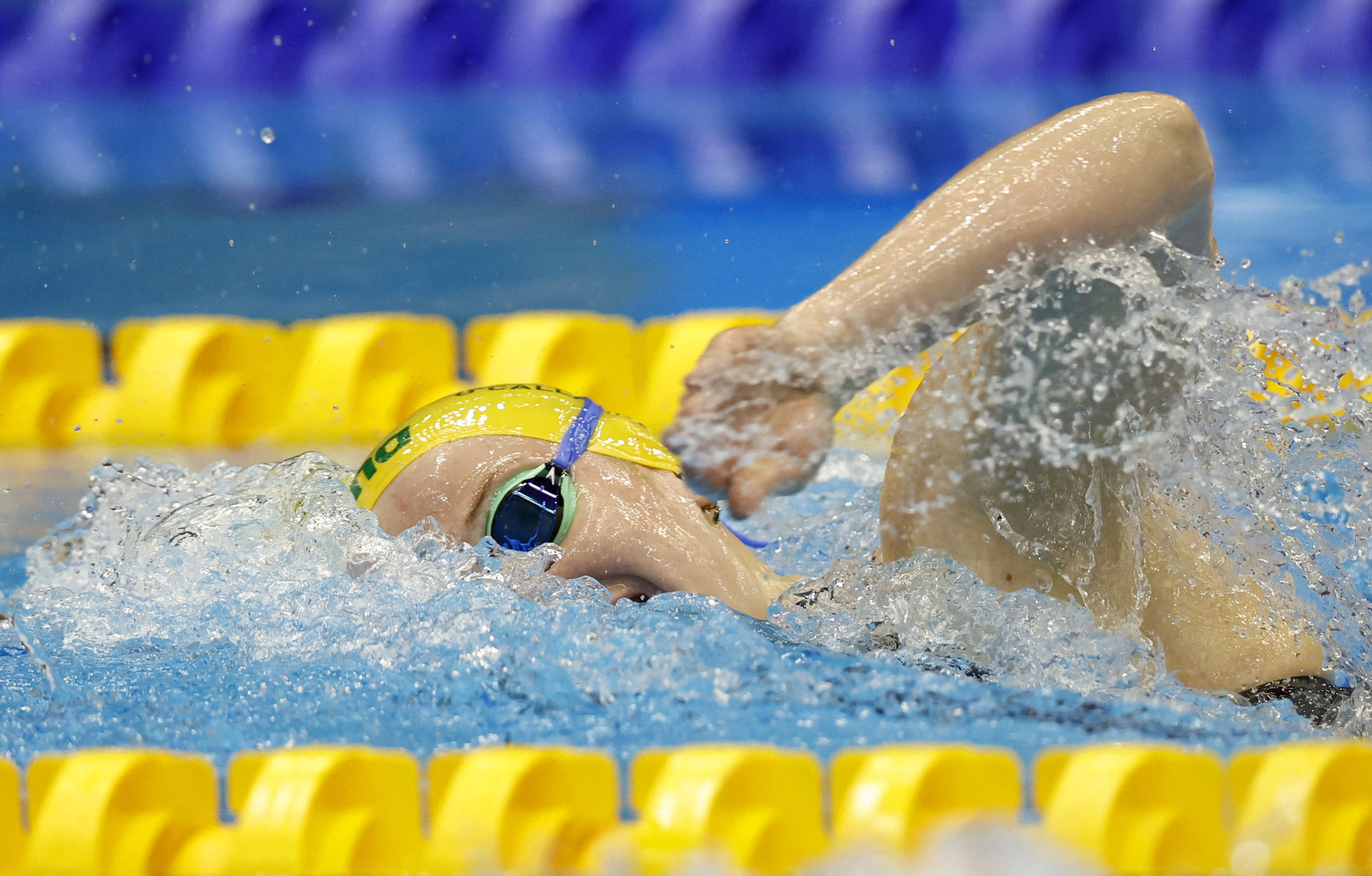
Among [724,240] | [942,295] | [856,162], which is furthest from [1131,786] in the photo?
[856,162]

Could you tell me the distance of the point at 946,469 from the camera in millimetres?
1591

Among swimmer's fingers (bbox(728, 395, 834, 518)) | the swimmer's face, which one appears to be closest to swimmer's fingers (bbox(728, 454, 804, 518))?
swimmer's fingers (bbox(728, 395, 834, 518))

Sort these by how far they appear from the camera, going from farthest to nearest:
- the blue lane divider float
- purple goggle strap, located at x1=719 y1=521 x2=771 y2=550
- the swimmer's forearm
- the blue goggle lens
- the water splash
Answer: the blue lane divider float
purple goggle strap, located at x1=719 y1=521 x2=771 y2=550
the blue goggle lens
the water splash
the swimmer's forearm

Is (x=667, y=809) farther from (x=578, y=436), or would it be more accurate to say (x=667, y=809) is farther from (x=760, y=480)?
(x=578, y=436)

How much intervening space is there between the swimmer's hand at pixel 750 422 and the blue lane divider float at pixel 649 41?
23.0 feet

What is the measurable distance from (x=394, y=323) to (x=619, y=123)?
4.42 m

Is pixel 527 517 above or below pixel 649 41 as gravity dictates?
below

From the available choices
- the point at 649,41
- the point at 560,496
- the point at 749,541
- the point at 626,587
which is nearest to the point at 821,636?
the point at 626,587

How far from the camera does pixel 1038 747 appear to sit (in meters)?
1.44

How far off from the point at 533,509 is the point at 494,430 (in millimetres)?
130

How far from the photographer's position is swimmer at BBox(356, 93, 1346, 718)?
123cm

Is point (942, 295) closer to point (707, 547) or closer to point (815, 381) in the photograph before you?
point (815, 381)

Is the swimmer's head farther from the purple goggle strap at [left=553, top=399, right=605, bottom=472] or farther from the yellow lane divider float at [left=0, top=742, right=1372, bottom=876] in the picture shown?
the yellow lane divider float at [left=0, top=742, right=1372, bottom=876]

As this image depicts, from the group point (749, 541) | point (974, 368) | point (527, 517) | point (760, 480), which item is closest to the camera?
point (760, 480)
